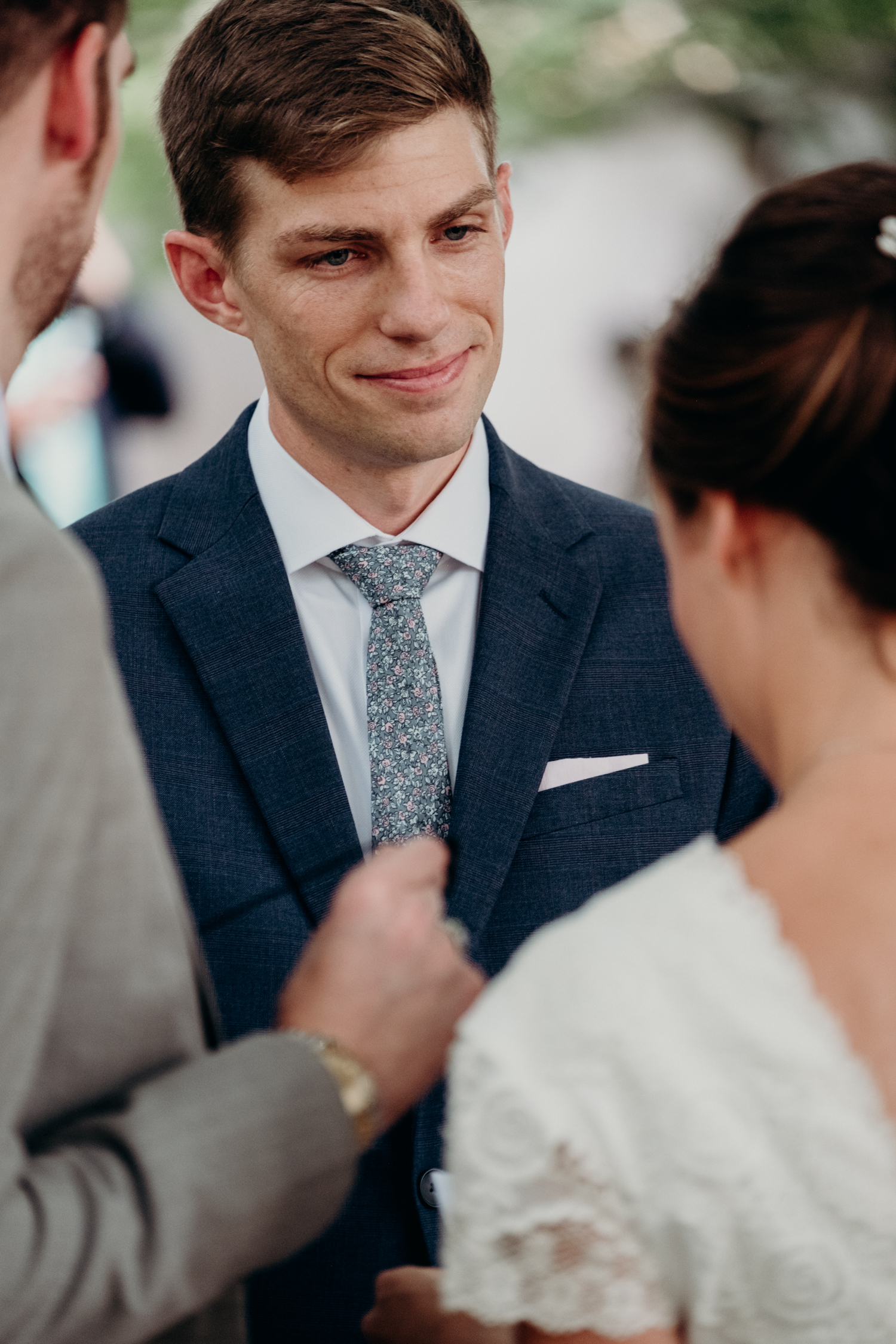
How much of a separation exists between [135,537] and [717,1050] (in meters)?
1.23

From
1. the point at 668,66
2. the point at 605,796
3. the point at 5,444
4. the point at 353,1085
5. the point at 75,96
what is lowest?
the point at 353,1085

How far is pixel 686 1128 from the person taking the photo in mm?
933

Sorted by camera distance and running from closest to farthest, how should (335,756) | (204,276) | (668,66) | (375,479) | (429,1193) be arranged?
(429,1193) < (335,756) < (375,479) < (204,276) < (668,66)

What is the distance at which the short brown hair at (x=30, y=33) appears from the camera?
100 centimetres

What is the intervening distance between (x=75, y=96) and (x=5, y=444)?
11.5 inches

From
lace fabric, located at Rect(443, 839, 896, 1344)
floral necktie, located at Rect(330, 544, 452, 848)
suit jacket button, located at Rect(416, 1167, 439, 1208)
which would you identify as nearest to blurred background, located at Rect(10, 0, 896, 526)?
floral necktie, located at Rect(330, 544, 452, 848)

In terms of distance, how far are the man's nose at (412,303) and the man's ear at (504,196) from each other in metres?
0.25

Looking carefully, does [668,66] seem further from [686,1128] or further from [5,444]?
[686,1128]

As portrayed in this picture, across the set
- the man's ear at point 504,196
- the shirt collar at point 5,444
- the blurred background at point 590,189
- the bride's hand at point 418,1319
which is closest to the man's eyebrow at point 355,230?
the man's ear at point 504,196

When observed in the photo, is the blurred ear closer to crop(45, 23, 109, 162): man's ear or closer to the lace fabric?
the lace fabric

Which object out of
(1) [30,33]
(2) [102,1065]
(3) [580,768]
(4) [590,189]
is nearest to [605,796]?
(3) [580,768]

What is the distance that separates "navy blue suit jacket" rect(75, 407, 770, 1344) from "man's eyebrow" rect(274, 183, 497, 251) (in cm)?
32

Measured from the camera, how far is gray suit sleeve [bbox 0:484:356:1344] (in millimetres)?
871

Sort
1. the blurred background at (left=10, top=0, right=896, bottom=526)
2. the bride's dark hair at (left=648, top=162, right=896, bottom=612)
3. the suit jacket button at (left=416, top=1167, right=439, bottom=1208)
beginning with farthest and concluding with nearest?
1. the blurred background at (left=10, top=0, right=896, bottom=526)
2. the suit jacket button at (left=416, top=1167, right=439, bottom=1208)
3. the bride's dark hair at (left=648, top=162, right=896, bottom=612)
